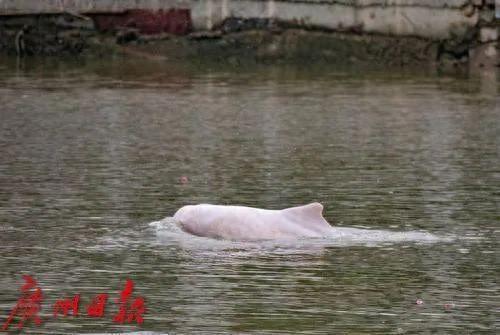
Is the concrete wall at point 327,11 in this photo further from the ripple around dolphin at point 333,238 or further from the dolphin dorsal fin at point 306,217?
the dolphin dorsal fin at point 306,217

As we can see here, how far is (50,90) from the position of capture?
1017 inches

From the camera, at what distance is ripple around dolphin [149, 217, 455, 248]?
39.1ft

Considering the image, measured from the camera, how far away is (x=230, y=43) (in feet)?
110

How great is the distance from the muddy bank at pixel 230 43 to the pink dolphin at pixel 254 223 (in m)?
19.9

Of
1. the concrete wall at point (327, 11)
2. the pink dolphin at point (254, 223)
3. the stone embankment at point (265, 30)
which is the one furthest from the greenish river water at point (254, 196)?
the concrete wall at point (327, 11)

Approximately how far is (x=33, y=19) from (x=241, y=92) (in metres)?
9.98

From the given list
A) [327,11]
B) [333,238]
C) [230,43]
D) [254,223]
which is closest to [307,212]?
[333,238]

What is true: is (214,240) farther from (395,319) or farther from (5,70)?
(5,70)

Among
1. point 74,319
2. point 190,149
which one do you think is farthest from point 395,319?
point 190,149

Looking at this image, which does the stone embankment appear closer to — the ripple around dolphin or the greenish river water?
the greenish river water

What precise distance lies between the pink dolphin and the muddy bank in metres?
19.9

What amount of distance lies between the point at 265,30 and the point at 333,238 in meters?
21.6

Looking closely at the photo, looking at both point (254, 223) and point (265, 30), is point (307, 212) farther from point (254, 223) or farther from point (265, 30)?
point (265, 30)

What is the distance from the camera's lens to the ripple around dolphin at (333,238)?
11.9 m
